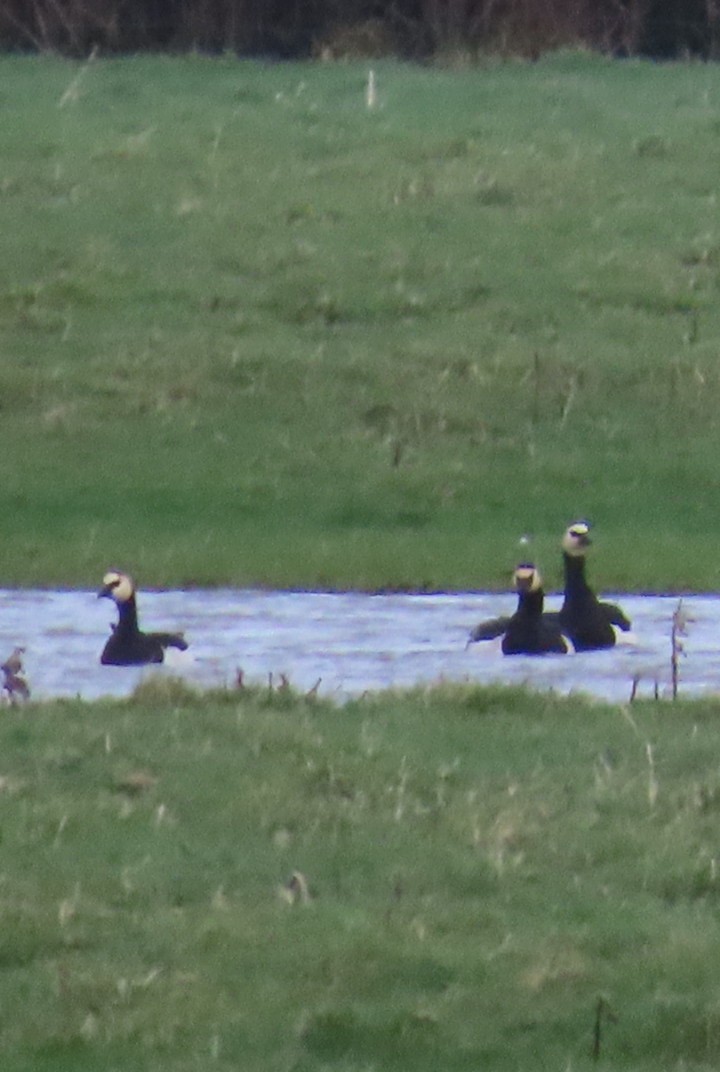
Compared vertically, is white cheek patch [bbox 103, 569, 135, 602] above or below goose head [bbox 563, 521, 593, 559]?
below

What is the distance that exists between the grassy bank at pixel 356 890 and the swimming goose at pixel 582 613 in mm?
2776

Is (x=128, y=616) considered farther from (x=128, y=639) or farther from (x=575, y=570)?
(x=575, y=570)

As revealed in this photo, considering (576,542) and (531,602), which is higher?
(576,542)

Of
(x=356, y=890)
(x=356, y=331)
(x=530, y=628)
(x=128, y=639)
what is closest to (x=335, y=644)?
(x=530, y=628)

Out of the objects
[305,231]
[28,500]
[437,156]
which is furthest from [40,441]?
[437,156]

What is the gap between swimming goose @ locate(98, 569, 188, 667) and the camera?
12.5 metres

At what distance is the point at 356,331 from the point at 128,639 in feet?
32.4

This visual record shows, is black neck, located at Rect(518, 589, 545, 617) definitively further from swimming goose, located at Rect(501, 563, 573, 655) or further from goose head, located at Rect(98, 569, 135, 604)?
goose head, located at Rect(98, 569, 135, 604)

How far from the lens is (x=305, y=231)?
24719mm

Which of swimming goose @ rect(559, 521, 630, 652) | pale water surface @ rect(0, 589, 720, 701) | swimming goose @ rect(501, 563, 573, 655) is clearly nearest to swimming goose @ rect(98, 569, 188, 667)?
pale water surface @ rect(0, 589, 720, 701)

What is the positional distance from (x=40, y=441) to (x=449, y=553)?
4.28m

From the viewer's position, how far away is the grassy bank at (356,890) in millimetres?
6730

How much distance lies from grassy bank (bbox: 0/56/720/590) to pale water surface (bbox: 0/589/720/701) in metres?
0.70

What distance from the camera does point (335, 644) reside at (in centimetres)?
1338
